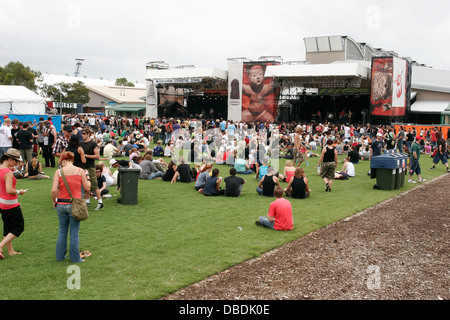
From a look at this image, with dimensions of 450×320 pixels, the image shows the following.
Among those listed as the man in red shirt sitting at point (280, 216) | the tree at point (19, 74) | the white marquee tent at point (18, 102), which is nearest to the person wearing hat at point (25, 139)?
the man in red shirt sitting at point (280, 216)

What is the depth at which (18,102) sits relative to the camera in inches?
1149

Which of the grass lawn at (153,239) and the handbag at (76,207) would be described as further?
the handbag at (76,207)

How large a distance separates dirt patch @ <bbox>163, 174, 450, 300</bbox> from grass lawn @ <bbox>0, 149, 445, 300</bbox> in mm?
357

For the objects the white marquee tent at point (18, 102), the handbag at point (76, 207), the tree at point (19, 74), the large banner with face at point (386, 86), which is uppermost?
the tree at point (19, 74)

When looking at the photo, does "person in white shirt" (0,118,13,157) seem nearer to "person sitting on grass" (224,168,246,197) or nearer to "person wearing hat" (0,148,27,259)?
"person sitting on grass" (224,168,246,197)

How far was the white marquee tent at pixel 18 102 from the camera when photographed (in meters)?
28.6

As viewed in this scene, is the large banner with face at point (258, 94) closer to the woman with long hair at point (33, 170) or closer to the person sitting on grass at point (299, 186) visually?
the woman with long hair at point (33, 170)

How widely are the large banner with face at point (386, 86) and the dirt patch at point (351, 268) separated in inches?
989

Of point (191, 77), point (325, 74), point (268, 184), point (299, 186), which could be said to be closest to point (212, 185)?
point (268, 184)

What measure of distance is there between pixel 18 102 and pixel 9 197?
2648cm

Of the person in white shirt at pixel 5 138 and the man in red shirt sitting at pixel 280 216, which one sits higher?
the person in white shirt at pixel 5 138

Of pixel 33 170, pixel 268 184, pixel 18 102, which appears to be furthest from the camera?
pixel 18 102

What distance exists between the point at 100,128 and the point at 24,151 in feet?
53.5

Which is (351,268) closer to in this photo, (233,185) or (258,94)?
(233,185)
